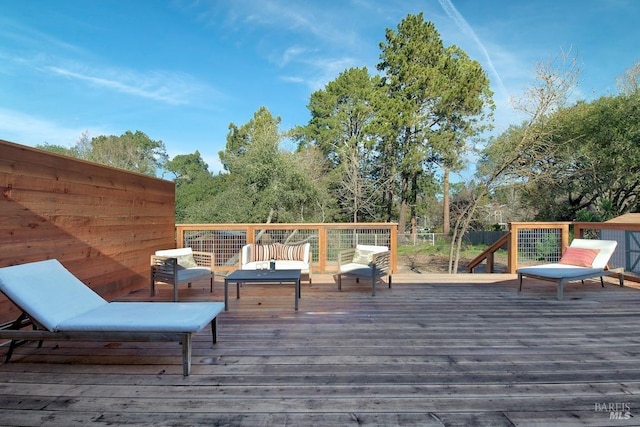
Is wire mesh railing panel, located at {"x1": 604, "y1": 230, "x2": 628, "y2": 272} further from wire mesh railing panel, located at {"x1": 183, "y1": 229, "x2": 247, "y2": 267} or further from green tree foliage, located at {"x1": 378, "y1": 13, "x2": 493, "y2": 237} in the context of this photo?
green tree foliage, located at {"x1": 378, "y1": 13, "x2": 493, "y2": 237}

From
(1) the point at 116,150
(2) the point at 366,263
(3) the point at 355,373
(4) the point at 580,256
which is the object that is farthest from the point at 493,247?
(1) the point at 116,150

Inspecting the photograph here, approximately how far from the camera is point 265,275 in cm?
402

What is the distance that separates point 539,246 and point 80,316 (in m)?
6.90

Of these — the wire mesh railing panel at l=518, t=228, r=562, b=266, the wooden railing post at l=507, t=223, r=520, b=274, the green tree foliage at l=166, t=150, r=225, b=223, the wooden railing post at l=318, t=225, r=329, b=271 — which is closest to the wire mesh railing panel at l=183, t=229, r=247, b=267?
the wooden railing post at l=318, t=225, r=329, b=271

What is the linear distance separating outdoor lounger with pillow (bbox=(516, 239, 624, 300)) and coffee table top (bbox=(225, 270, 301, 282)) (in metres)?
3.21

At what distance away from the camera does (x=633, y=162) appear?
1140cm

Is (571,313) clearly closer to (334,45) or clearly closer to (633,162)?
(633,162)

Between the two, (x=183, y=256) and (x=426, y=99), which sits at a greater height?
(x=426, y=99)

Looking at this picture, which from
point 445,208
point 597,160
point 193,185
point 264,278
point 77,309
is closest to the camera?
point 77,309

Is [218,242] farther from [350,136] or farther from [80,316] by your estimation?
[350,136]

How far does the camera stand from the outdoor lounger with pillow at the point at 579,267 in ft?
14.5

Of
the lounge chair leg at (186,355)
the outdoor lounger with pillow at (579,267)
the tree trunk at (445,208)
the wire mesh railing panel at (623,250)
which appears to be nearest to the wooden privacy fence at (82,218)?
the lounge chair leg at (186,355)

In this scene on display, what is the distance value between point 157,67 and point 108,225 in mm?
9027

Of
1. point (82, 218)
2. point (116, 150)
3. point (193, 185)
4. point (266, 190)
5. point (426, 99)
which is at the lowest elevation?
point (82, 218)
